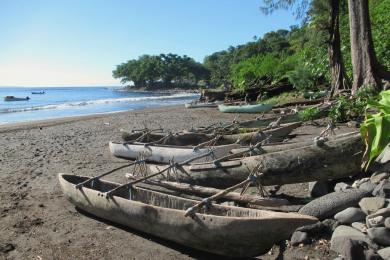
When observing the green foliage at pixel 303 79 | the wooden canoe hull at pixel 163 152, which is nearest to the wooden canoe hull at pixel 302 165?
the wooden canoe hull at pixel 163 152

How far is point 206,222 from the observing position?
4.96 metres

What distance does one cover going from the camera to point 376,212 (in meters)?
4.65

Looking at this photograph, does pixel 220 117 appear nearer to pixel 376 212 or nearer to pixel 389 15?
pixel 389 15

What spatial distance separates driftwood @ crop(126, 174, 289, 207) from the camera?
5.66 metres

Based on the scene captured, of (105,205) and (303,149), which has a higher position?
(303,149)

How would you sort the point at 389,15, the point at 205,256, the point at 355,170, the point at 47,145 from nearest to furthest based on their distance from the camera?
the point at 205,256 → the point at 355,170 → the point at 47,145 → the point at 389,15

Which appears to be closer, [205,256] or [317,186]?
[205,256]

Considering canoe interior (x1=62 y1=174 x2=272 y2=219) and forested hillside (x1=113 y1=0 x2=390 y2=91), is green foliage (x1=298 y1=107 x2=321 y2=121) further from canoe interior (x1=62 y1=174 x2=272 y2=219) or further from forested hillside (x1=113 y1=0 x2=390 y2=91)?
canoe interior (x1=62 y1=174 x2=272 y2=219)

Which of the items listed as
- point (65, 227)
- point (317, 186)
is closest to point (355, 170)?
point (317, 186)

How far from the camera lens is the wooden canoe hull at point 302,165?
6.22m

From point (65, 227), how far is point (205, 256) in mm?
2641

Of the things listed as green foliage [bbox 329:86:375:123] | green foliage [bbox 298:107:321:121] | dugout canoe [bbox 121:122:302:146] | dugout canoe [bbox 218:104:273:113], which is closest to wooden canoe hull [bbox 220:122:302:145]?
dugout canoe [bbox 121:122:302:146]

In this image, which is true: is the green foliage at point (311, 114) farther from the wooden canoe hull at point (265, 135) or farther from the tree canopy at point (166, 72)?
the tree canopy at point (166, 72)

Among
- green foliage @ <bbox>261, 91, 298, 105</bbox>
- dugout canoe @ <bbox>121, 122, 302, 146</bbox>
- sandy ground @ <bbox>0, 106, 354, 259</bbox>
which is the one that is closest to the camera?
sandy ground @ <bbox>0, 106, 354, 259</bbox>
